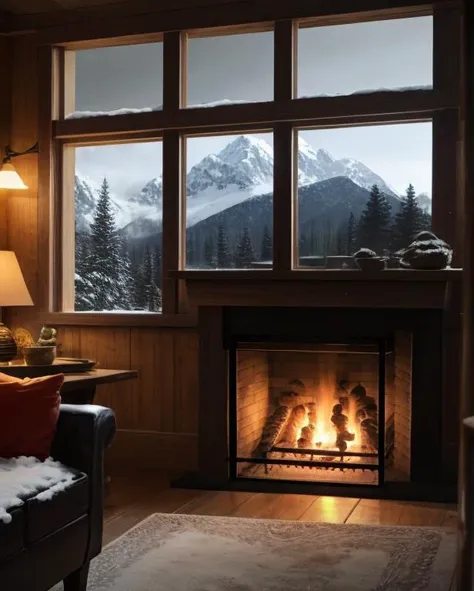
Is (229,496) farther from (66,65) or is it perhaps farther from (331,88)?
(66,65)

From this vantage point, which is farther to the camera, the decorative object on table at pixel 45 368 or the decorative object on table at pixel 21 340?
the decorative object on table at pixel 21 340

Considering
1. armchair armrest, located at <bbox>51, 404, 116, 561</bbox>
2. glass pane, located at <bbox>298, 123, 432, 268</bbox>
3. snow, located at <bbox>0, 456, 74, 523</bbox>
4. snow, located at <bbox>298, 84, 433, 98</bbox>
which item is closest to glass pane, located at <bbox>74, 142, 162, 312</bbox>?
glass pane, located at <bbox>298, 123, 432, 268</bbox>

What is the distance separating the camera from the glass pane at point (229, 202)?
202 inches

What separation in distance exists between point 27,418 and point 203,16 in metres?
3.07

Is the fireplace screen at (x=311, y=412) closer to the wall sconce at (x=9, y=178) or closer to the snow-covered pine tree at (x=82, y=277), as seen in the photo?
the snow-covered pine tree at (x=82, y=277)

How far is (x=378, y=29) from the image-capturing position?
4945 mm

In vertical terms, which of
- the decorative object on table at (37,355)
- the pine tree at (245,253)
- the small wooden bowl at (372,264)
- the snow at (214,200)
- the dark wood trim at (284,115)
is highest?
the dark wood trim at (284,115)

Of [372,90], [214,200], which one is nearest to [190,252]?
[214,200]

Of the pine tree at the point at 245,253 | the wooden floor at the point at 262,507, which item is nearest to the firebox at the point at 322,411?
the wooden floor at the point at 262,507

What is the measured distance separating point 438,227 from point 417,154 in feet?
1.48

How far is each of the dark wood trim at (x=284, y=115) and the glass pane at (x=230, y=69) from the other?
0.10 metres

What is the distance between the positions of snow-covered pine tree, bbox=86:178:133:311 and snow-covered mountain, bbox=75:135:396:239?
8 cm

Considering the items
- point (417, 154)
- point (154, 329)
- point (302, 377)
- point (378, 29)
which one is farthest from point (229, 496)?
point (378, 29)

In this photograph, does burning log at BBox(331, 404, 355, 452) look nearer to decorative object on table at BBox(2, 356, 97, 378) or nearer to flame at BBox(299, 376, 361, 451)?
flame at BBox(299, 376, 361, 451)
